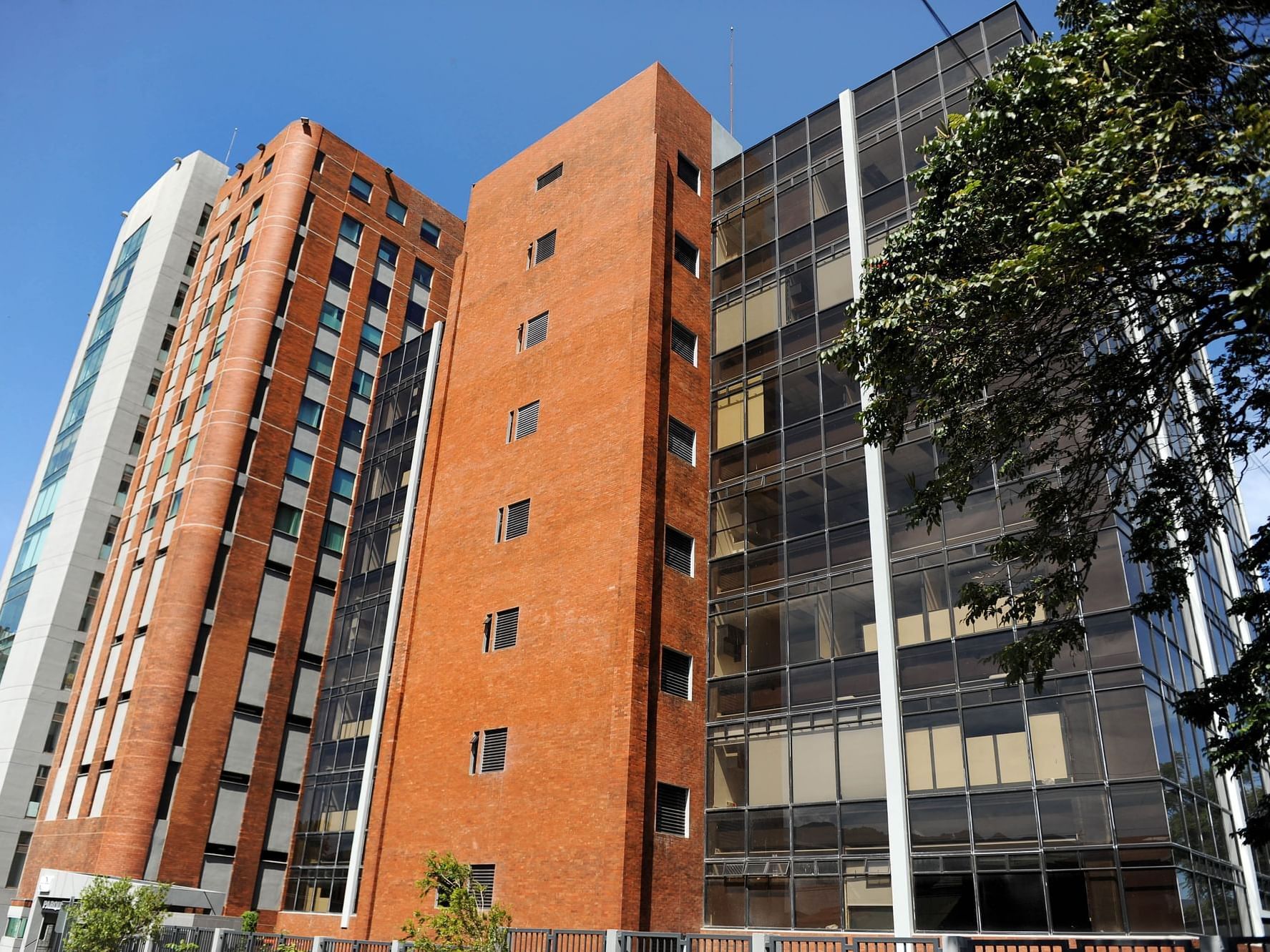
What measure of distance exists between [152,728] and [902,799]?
30887mm

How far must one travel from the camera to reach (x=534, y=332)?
36.7 meters

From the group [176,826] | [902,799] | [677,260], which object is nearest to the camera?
[902,799]

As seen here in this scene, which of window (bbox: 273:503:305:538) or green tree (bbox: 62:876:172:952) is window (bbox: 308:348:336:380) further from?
green tree (bbox: 62:876:172:952)

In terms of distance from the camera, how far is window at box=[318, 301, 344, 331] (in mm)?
52219

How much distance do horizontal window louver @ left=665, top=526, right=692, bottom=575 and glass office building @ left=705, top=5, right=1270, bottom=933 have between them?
0.83m

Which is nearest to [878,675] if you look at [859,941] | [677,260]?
[859,941]

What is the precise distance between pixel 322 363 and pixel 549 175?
18.4m

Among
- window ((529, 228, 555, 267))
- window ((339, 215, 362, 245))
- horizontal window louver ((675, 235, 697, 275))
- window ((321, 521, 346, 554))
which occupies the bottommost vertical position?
window ((321, 521, 346, 554))

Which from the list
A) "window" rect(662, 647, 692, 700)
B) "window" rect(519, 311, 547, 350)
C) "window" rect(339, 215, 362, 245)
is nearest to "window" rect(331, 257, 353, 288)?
"window" rect(339, 215, 362, 245)

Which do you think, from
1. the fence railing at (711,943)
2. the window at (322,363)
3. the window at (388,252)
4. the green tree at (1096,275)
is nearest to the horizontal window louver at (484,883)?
the fence railing at (711,943)

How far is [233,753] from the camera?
41844mm

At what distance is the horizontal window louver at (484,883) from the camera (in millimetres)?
27578

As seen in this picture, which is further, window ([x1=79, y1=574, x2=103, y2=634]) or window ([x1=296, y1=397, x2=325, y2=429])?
window ([x1=79, y1=574, x2=103, y2=634])

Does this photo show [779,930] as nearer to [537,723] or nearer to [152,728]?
[537,723]
